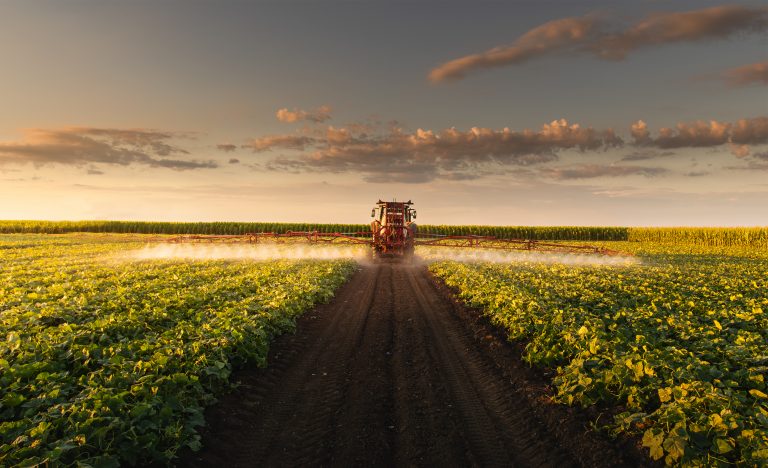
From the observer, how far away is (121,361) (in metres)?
7.56

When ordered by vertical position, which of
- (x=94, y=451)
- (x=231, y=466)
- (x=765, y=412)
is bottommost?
→ (x=231, y=466)

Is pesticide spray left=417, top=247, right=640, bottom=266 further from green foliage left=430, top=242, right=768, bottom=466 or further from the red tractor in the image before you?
green foliage left=430, top=242, right=768, bottom=466

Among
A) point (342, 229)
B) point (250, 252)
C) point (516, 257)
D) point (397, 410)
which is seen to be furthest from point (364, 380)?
point (342, 229)

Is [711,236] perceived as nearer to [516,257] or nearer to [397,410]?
[516,257]

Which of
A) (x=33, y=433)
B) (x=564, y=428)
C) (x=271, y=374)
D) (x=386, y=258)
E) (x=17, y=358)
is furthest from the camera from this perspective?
(x=386, y=258)

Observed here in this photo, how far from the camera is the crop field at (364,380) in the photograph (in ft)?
18.7

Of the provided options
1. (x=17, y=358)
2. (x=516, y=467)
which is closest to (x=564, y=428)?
(x=516, y=467)

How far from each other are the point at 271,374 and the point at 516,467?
499cm

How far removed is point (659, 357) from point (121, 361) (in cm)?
919

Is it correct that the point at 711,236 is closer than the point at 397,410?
No

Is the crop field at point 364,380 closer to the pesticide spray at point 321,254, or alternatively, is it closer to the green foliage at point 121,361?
the green foliage at point 121,361

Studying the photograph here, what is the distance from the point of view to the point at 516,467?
18.9 ft

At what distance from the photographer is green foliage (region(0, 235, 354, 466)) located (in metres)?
5.36

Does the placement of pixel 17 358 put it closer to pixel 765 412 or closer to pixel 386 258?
pixel 765 412
